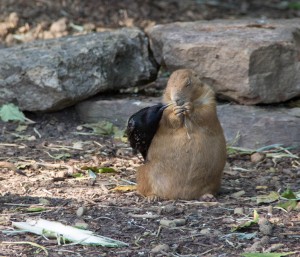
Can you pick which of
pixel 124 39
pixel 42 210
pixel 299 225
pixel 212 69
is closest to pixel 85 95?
pixel 124 39

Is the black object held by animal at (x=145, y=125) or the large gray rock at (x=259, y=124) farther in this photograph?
the large gray rock at (x=259, y=124)

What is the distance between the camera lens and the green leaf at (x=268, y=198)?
6.05 metres

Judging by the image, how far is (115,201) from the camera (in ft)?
19.8

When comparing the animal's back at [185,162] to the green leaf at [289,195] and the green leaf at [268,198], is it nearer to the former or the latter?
the green leaf at [268,198]

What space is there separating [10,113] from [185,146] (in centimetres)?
263

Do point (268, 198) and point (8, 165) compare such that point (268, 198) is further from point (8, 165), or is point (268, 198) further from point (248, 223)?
point (8, 165)

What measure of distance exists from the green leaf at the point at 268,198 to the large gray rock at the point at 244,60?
172 centimetres

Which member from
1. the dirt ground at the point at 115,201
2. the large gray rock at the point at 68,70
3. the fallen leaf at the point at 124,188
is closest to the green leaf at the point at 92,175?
the dirt ground at the point at 115,201

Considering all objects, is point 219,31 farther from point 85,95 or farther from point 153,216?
point 153,216

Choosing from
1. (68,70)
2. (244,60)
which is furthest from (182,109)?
(68,70)

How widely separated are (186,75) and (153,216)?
1.12 meters

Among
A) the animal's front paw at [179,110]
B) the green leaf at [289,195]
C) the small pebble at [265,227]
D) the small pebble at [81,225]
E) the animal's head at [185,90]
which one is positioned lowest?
the green leaf at [289,195]

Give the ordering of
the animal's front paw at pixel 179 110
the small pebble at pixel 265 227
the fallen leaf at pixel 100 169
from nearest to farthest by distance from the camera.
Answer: the small pebble at pixel 265 227, the animal's front paw at pixel 179 110, the fallen leaf at pixel 100 169

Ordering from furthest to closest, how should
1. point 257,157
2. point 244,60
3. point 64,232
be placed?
1. point 244,60
2. point 257,157
3. point 64,232
